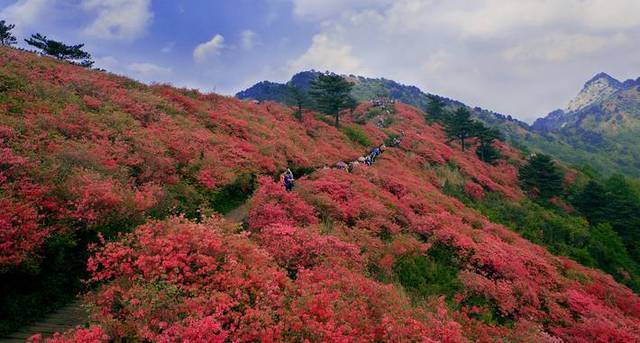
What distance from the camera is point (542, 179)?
44.1m

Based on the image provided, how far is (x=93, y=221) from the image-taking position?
414 inches

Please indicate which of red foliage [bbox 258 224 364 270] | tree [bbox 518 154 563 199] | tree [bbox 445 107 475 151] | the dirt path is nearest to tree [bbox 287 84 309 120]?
tree [bbox 445 107 475 151]

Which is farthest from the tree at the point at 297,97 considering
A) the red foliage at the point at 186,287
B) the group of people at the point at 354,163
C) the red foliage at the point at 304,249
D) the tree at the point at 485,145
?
the red foliage at the point at 186,287

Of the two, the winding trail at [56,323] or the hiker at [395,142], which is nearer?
the winding trail at [56,323]

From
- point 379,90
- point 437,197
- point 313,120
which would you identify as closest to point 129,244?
point 437,197

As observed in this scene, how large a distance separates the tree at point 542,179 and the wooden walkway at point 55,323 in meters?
47.6

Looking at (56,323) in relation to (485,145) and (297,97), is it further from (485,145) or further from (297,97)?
(485,145)

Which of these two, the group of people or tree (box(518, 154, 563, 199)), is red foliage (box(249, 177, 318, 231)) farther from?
tree (box(518, 154, 563, 199))

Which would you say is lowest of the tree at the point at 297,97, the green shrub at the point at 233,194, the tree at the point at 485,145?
the green shrub at the point at 233,194

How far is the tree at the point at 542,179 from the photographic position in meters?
43.8

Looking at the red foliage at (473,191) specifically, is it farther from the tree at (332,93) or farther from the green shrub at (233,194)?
the green shrub at (233,194)

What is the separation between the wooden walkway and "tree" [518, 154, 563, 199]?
156 feet

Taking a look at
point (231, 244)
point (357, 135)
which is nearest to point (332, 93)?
point (357, 135)

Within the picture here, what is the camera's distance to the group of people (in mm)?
21059
